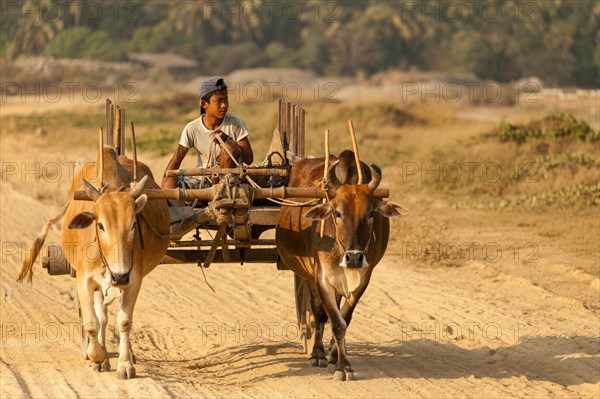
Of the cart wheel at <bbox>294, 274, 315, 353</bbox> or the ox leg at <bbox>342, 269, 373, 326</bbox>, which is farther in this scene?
the cart wheel at <bbox>294, 274, 315, 353</bbox>

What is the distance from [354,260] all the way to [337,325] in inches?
29.8

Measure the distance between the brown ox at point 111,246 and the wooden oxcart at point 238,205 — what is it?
191 millimetres

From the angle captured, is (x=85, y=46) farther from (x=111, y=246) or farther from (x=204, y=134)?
(x=111, y=246)

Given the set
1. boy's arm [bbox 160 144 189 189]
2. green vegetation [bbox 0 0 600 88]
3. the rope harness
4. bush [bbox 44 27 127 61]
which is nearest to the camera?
the rope harness

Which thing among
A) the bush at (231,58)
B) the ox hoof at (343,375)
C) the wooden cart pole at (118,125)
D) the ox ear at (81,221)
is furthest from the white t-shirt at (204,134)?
the bush at (231,58)

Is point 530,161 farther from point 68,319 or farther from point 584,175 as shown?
point 68,319

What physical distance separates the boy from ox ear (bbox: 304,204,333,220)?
163 centimetres

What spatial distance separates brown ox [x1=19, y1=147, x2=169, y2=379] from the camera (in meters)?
7.95

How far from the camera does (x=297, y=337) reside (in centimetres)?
1083

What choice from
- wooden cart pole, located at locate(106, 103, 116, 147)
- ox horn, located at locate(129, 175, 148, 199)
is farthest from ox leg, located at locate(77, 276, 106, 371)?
wooden cart pole, located at locate(106, 103, 116, 147)

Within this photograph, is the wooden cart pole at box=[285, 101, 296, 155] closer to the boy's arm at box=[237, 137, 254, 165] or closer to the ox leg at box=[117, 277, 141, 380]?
the boy's arm at box=[237, 137, 254, 165]

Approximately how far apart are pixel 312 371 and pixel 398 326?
2255 mm

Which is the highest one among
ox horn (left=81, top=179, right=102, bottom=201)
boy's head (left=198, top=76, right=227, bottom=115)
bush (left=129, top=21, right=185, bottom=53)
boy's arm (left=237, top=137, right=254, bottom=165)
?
bush (left=129, top=21, right=185, bottom=53)

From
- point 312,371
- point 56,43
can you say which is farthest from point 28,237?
point 56,43
